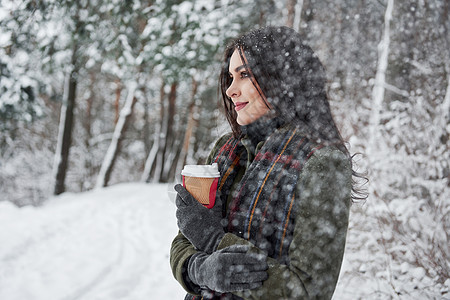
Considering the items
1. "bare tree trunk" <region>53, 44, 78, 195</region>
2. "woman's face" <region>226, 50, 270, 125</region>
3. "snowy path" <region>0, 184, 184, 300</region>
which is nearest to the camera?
"woman's face" <region>226, 50, 270, 125</region>

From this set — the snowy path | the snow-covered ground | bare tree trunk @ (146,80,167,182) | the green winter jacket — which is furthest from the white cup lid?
bare tree trunk @ (146,80,167,182)

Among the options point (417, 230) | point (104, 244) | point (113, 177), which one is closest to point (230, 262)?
point (417, 230)

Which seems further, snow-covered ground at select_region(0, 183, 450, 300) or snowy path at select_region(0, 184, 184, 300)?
snowy path at select_region(0, 184, 184, 300)

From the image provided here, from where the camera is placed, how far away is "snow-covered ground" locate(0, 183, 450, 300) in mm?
3285

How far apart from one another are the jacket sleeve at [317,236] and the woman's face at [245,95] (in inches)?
15.7

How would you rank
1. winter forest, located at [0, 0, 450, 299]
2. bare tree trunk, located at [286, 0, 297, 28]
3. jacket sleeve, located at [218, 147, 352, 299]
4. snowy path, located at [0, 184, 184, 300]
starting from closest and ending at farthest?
jacket sleeve, located at [218, 147, 352, 299], winter forest, located at [0, 0, 450, 299], snowy path, located at [0, 184, 184, 300], bare tree trunk, located at [286, 0, 297, 28]

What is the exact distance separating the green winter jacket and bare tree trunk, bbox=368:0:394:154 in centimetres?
350

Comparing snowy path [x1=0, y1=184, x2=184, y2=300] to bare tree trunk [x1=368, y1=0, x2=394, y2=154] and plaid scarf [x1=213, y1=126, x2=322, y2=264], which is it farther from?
bare tree trunk [x1=368, y1=0, x2=394, y2=154]

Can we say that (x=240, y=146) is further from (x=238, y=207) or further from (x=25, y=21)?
(x=25, y=21)

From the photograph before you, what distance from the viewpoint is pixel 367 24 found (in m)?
6.28

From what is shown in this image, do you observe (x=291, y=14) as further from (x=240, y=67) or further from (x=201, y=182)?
(x=201, y=182)

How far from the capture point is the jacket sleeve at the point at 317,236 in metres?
1.12

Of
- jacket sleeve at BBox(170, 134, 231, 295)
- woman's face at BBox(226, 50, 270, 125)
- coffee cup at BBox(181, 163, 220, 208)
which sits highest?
woman's face at BBox(226, 50, 270, 125)

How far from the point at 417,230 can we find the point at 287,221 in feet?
9.05
